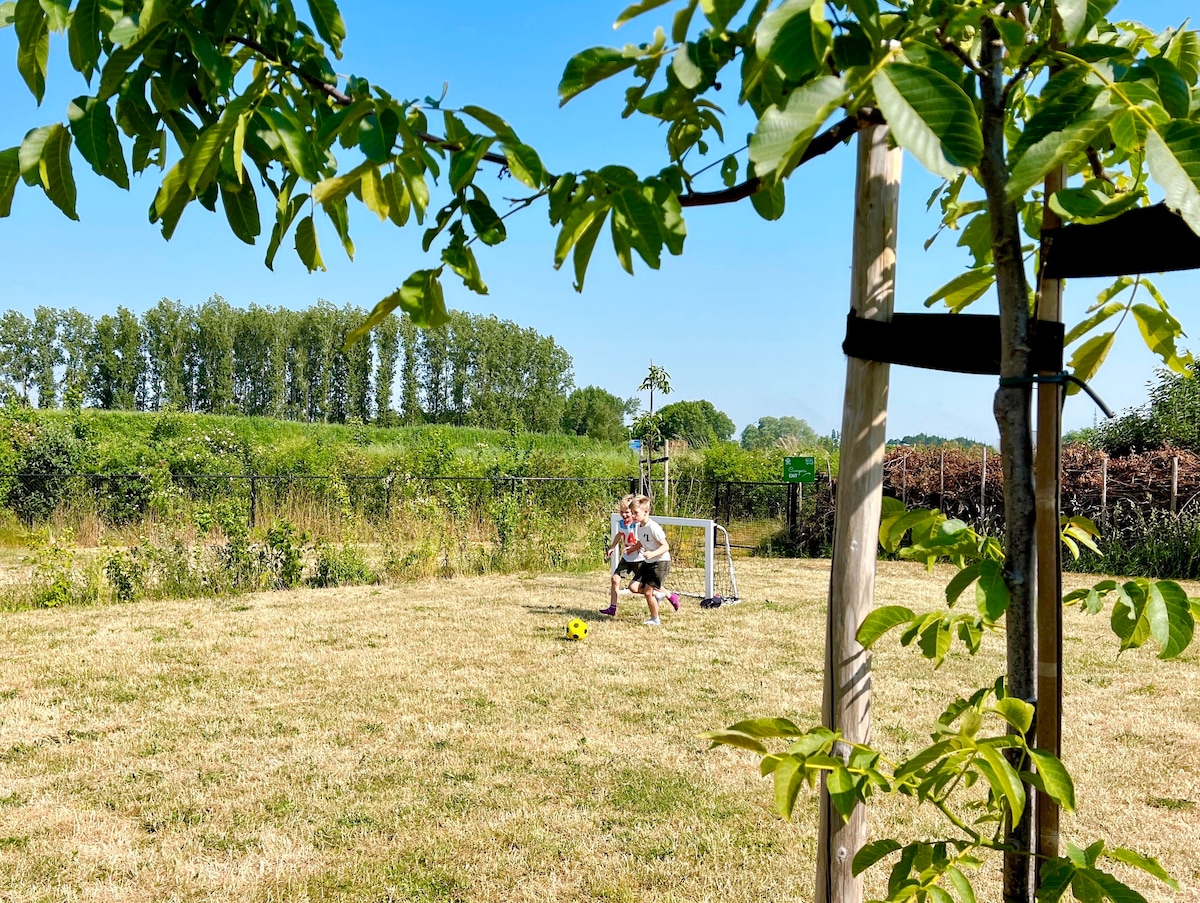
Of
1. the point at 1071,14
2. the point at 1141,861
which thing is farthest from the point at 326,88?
the point at 1141,861

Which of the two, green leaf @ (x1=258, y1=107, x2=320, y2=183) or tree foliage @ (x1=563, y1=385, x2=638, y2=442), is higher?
tree foliage @ (x1=563, y1=385, x2=638, y2=442)

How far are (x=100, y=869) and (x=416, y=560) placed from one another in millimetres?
8225

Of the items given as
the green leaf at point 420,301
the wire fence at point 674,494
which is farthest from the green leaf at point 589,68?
the wire fence at point 674,494

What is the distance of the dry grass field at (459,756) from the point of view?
11.2ft

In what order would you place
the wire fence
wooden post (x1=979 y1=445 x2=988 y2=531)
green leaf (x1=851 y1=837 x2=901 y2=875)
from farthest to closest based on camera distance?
1. wooden post (x1=979 y1=445 x2=988 y2=531)
2. the wire fence
3. green leaf (x1=851 y1=837 x2=901 y2=875)

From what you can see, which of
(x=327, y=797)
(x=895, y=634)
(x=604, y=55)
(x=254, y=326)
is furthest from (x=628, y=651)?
(x=254, y=326)

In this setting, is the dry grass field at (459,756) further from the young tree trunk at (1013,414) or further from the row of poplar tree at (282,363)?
the row of poplar tree at (282,363)

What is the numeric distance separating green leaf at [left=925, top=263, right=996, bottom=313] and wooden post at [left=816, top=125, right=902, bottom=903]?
19cm

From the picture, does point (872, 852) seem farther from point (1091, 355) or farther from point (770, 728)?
point (1091, 355)

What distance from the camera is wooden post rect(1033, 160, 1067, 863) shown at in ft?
3.80

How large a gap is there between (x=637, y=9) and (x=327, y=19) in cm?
68

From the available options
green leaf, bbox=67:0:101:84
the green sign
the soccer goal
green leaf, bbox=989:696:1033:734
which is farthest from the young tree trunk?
the green sign

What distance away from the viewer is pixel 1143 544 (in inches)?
477

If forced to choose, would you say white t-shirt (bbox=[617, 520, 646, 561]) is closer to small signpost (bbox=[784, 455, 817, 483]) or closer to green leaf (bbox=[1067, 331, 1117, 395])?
small signpost (bbox=[784, 455, 817, 483])
